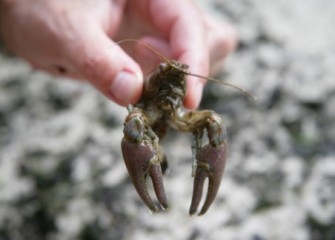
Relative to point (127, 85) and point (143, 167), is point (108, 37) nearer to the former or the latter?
point (127, 85)

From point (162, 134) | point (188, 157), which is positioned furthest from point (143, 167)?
point (188, 157)

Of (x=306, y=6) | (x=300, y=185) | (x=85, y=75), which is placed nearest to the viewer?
(x=85, y=75)

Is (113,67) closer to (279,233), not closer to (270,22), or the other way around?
(279,233)

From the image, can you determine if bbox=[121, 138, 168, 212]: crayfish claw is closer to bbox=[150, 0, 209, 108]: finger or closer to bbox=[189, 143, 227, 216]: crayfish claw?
bbox=[189, 143, 227, 216]: crayfish claw

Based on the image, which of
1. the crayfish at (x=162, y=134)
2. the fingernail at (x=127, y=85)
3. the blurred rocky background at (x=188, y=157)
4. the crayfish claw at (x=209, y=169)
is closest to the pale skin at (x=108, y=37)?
the fingernail at (x=127, y=85)

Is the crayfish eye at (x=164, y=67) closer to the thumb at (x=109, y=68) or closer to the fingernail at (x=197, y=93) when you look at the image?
the thumb at (x=109, y=68)

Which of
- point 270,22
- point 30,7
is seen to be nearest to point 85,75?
point 30,7
